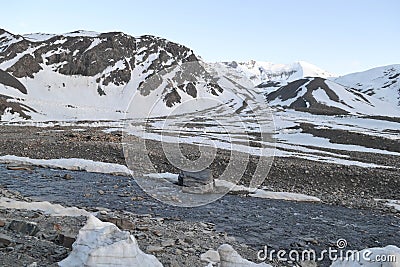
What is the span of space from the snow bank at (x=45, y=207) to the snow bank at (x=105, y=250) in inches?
246

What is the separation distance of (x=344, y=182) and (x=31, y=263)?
2002 centimetres

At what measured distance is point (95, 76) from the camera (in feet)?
468

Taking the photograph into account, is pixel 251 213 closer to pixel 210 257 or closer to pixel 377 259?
pixel 210 257

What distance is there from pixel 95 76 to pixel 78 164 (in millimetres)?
123956

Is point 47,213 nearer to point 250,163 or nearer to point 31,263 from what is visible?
point 31,263

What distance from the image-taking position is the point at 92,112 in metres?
109

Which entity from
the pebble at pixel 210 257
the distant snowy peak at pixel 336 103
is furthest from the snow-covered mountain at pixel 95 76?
the pebble at pixel 210 257

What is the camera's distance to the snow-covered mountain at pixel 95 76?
387 feet

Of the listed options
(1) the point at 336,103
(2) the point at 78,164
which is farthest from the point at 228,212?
(1) the point at 336,103

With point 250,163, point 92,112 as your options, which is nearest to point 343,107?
point 92,112

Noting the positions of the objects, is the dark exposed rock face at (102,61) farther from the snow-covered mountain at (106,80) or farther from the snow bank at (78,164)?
the snow bank at (78,164)

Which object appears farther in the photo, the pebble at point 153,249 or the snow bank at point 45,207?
the snow bank at point 45,207

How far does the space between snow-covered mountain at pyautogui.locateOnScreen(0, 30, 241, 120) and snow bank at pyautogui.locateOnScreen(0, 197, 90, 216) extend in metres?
86.9

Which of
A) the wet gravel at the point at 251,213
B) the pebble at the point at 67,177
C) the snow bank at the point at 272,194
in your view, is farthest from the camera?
the pebble at the point at 67,177
